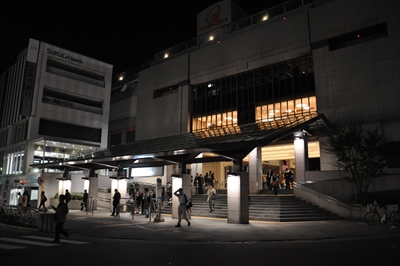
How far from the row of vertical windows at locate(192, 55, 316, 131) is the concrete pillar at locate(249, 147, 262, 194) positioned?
4592mm

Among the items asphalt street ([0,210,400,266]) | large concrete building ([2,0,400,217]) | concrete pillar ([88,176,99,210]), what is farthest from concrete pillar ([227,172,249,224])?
concrete pillar ([88,176,99,210])

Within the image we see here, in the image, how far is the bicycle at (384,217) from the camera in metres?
14.1

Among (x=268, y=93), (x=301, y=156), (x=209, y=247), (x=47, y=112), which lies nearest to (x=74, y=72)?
(x=47, y=112)

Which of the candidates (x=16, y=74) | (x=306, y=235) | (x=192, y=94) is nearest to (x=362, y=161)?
(x=306, y=235)

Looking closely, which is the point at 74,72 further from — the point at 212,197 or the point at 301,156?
the point at 301,156

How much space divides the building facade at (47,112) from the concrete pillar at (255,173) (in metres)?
22.8

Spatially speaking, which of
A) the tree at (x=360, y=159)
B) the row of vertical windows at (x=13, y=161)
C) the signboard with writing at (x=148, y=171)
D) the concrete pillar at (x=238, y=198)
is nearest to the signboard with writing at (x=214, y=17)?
the signboard with writing at (x=148, y=171)

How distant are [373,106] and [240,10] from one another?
25.8 meters

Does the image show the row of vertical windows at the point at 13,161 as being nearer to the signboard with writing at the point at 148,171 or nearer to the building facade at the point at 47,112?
the building facade at the point at 47,112

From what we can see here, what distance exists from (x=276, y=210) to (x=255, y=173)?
940 centimetres

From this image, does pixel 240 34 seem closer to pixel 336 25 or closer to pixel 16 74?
pixel 336 25

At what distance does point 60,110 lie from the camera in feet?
153

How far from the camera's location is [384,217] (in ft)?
51.9

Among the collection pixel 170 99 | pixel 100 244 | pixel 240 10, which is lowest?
pixel 100 244
